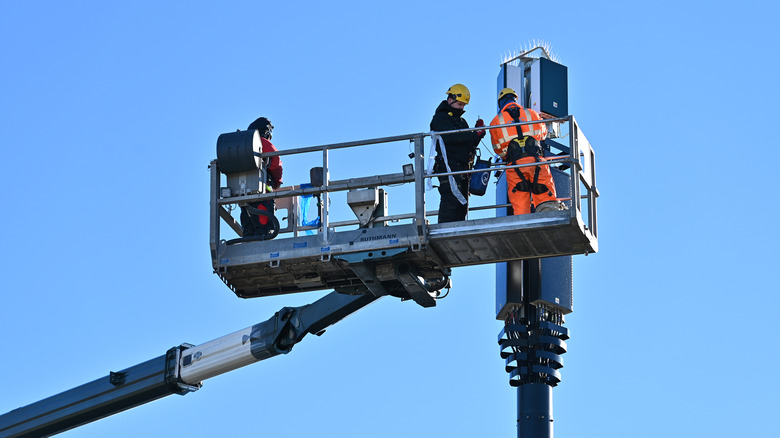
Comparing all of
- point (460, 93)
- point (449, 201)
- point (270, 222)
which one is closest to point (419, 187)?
point (449, 201)

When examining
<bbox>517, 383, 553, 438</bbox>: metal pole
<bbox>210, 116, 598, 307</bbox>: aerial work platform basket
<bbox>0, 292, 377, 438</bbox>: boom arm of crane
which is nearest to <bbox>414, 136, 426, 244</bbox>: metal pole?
<bbox>210, 116, 598, 307</bbox>: aerial work platform basket

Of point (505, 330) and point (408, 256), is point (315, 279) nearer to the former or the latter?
point (408, 256)

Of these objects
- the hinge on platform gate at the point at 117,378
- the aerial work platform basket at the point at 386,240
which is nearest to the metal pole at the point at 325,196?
the aerial work platform basket at the point at 386,240

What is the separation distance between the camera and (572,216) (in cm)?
1889

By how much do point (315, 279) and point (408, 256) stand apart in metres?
1.53

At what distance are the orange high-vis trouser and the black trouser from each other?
0.66m

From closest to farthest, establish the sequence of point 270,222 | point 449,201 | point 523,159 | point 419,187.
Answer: point 419,187
point 523,159
point 449,201
point 270,222

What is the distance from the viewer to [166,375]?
2459cm

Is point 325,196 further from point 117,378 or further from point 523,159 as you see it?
point 117,378

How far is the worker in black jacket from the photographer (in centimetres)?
2005

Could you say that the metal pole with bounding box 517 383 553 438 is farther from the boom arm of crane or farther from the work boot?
the work boot

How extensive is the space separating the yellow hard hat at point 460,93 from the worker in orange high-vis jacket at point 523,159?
49 centimetres

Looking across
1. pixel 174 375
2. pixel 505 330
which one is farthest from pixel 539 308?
pixel 174 375

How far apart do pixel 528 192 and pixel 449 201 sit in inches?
40.1
